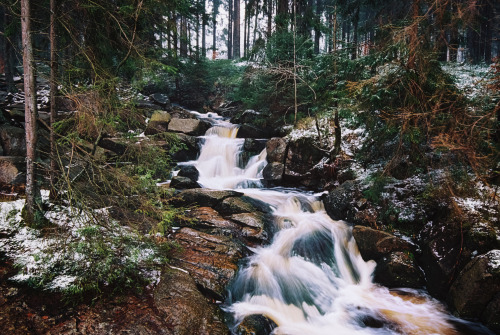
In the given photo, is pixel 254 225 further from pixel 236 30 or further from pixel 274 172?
pixel 236 30

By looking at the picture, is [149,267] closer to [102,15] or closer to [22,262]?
[22,262]

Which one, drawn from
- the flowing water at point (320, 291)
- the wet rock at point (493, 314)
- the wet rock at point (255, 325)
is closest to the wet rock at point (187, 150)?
the flowing water at point (320, 291)

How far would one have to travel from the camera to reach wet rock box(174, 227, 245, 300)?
5.14m

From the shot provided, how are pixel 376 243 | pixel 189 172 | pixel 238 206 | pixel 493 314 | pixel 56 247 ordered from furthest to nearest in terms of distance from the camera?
pixel 189 172 → pixel 238 206 → pixel 376 243 → pixel 493 314 → pixel 56 247

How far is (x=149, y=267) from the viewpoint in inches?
197

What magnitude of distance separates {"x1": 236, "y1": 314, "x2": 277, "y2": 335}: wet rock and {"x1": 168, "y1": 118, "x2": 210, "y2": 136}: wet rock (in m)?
11.1

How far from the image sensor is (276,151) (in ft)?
38.3

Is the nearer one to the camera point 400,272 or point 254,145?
point 400,272

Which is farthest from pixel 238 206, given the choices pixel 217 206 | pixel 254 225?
pixel 254 225

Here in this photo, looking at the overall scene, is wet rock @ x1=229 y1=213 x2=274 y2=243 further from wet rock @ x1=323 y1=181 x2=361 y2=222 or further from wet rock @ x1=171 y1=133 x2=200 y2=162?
wet rock @ x1=171 y1=133 x2=200 y2=162

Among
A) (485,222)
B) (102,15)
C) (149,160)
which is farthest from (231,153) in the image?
(485,222)

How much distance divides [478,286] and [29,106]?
28.9 ft

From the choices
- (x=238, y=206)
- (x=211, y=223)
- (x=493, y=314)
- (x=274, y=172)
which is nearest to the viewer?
(x=493, y=314)

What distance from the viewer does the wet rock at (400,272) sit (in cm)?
605
